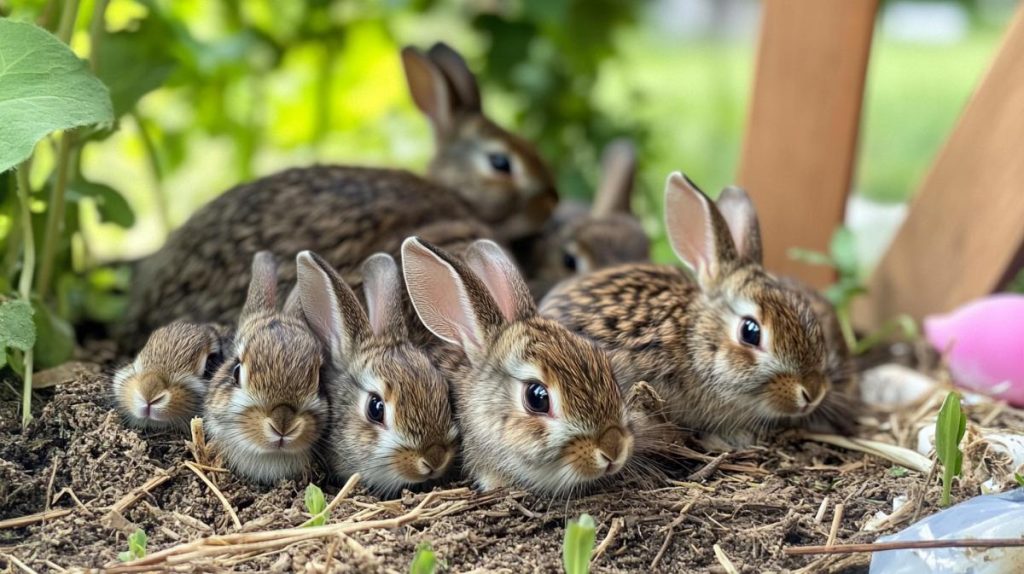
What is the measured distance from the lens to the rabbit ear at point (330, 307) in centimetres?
355

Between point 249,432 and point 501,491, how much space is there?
2.62 ft

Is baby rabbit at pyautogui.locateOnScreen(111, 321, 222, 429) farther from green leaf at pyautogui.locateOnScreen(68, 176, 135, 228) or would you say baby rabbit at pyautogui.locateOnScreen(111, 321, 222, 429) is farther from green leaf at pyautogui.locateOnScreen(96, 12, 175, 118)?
green leaf at pyautogui.locateOnScreen(96, 12, 175, 118)

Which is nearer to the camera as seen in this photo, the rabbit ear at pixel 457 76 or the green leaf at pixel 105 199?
the green leaf at pixel 105 199

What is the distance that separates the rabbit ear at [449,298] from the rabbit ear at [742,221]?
1.09 metres

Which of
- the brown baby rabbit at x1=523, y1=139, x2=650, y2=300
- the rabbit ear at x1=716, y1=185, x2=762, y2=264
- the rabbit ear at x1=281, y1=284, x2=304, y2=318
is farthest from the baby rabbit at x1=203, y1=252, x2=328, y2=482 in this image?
the rabbit ear at x1=716, y1=185, x2=762, y2=264

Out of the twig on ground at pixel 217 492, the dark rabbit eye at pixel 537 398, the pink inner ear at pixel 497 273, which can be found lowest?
the twig on ground at pixel 217 492

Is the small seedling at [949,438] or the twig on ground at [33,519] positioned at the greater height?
the small seedling at [949,438]

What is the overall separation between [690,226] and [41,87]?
90.5 inches

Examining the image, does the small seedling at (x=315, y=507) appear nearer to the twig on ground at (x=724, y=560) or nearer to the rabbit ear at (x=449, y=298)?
the rabbit ear at (x=449, y=298)

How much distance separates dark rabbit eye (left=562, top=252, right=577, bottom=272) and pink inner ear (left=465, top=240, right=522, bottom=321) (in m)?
1.58

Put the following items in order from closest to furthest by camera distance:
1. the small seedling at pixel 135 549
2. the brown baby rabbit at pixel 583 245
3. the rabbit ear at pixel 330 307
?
the small seedling at pixel 135 549 < the rabbit ear at pixel 330 307 < the brown baby rabbit at pixel 583 245

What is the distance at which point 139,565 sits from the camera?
2820mm

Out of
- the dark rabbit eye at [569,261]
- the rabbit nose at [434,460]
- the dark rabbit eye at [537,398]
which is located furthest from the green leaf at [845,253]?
the rabbit nose at [434,460]

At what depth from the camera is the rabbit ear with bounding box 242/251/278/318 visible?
12.1 feet
